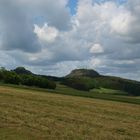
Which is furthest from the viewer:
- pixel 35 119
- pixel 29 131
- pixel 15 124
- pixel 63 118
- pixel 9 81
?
pixel 9 81

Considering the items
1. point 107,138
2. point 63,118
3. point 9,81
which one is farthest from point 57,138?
point 9,81

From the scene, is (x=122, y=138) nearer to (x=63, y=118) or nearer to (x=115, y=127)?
(x=115, y=127)

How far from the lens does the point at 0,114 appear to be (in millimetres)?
27750

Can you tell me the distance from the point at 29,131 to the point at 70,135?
212 cm

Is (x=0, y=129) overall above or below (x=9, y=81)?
below

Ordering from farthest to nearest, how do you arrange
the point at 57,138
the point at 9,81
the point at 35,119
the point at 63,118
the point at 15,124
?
the point at 9,81 → the point at 63,118 → the point at 35,119 → the point at 15,124 → the point at 57,138

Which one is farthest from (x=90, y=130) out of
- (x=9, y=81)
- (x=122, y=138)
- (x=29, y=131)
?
(x=9, y=81)

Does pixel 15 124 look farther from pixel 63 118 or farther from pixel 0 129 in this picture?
pixel 63 118

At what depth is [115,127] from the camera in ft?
90.5

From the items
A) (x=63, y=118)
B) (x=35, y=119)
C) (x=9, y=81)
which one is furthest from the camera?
(x=9, y=81)

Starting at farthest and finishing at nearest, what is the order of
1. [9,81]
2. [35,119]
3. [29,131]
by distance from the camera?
[9,81], [35,119], [29,131]

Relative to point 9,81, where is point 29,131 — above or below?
below

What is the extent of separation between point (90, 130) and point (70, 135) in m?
2.88

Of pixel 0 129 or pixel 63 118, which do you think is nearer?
pixel 0 129
